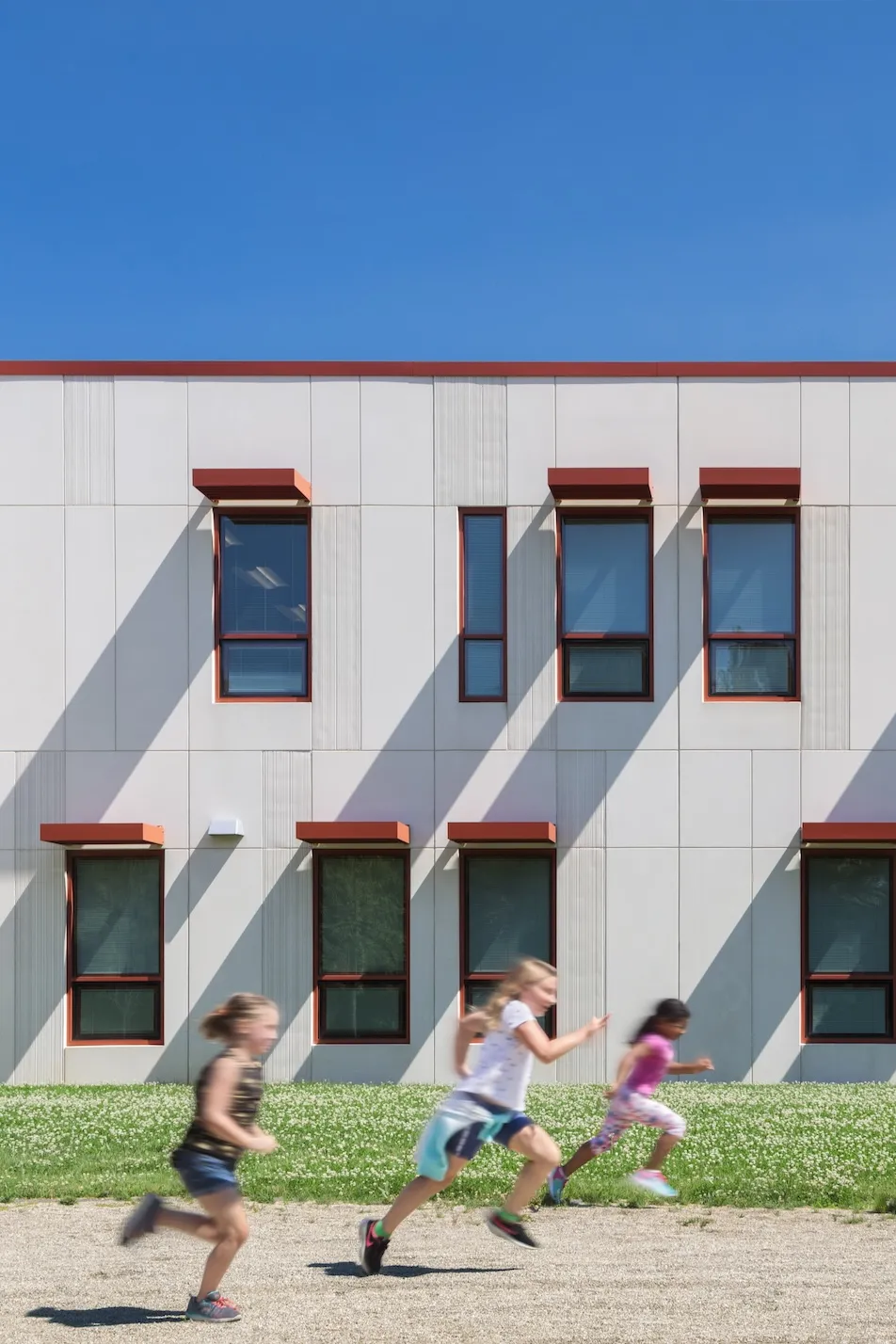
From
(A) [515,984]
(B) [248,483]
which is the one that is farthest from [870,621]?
(A) [515,984]

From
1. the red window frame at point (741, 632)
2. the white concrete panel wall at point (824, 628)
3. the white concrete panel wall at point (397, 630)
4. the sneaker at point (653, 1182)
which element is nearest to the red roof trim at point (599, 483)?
the red window frame at point (741, 632)

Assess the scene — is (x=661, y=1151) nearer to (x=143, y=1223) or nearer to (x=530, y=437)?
(x=143, y=1223)

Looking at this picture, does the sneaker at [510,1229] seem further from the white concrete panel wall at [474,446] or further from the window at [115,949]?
the white concrete panel wall at [474,446]

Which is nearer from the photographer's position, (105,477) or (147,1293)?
(147,1293)

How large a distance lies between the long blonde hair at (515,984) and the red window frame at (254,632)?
10.1m

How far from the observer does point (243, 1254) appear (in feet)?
25.9

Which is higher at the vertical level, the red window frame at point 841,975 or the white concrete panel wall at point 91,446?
the white concrete panel wall at point 91,446

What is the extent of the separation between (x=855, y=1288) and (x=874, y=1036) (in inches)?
413

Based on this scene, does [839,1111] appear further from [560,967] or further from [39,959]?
[39,959]

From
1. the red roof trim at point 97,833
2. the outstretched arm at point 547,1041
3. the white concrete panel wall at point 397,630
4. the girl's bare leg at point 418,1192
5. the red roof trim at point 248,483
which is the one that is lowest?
the girl's bare leg at point 418,1192

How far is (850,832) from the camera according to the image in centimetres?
1675

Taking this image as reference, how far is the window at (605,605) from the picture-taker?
1752 cm

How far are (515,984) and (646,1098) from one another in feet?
6.42

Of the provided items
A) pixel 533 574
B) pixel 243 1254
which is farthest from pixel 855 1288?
pixel 533 574
